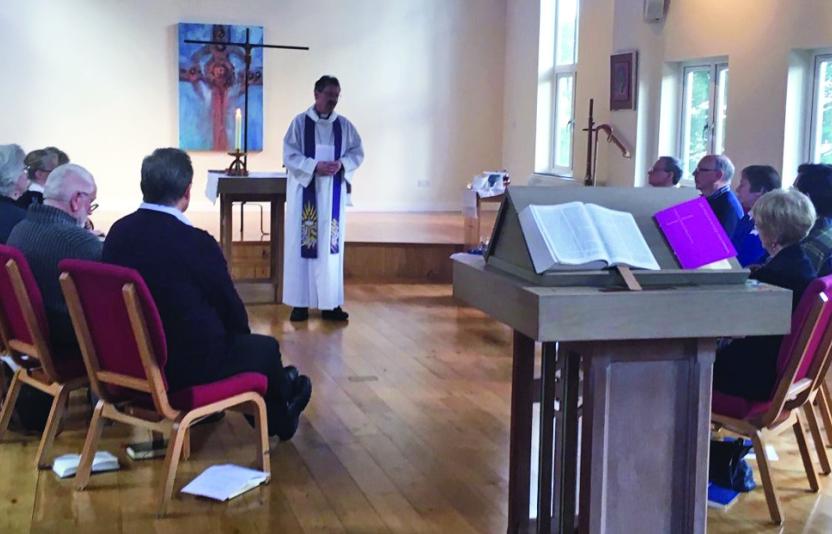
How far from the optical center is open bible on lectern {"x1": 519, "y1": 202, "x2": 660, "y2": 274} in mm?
2271

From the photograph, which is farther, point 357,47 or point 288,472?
point 357,47

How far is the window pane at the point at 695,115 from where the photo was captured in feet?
25.5

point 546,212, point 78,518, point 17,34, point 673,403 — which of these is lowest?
point 78,518

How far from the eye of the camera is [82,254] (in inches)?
143

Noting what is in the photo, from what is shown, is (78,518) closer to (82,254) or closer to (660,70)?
(82,254)

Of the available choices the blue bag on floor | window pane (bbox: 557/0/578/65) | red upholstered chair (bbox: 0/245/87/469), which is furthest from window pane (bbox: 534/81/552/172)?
red upholstered chair (bbox: 0/245/87/469)

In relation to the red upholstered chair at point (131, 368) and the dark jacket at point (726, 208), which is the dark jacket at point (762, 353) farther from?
the red upholstered chair at point (131, 368)

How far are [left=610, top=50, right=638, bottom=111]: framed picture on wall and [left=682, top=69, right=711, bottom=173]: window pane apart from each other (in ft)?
1.60

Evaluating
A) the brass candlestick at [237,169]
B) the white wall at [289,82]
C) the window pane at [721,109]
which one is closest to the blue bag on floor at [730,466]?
the brass candlestick at [237,169]

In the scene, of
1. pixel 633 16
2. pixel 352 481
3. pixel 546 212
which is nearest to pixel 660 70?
pixel 633 16

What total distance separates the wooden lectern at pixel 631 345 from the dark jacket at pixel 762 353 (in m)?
0.89

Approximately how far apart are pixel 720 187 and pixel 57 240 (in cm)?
283

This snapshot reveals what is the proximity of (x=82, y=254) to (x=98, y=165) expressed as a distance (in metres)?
7.74

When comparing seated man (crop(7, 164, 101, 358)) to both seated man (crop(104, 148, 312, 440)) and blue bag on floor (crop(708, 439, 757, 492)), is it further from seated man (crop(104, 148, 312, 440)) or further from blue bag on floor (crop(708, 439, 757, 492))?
blue bag on floor (crop(708, 439, 757, 492))
